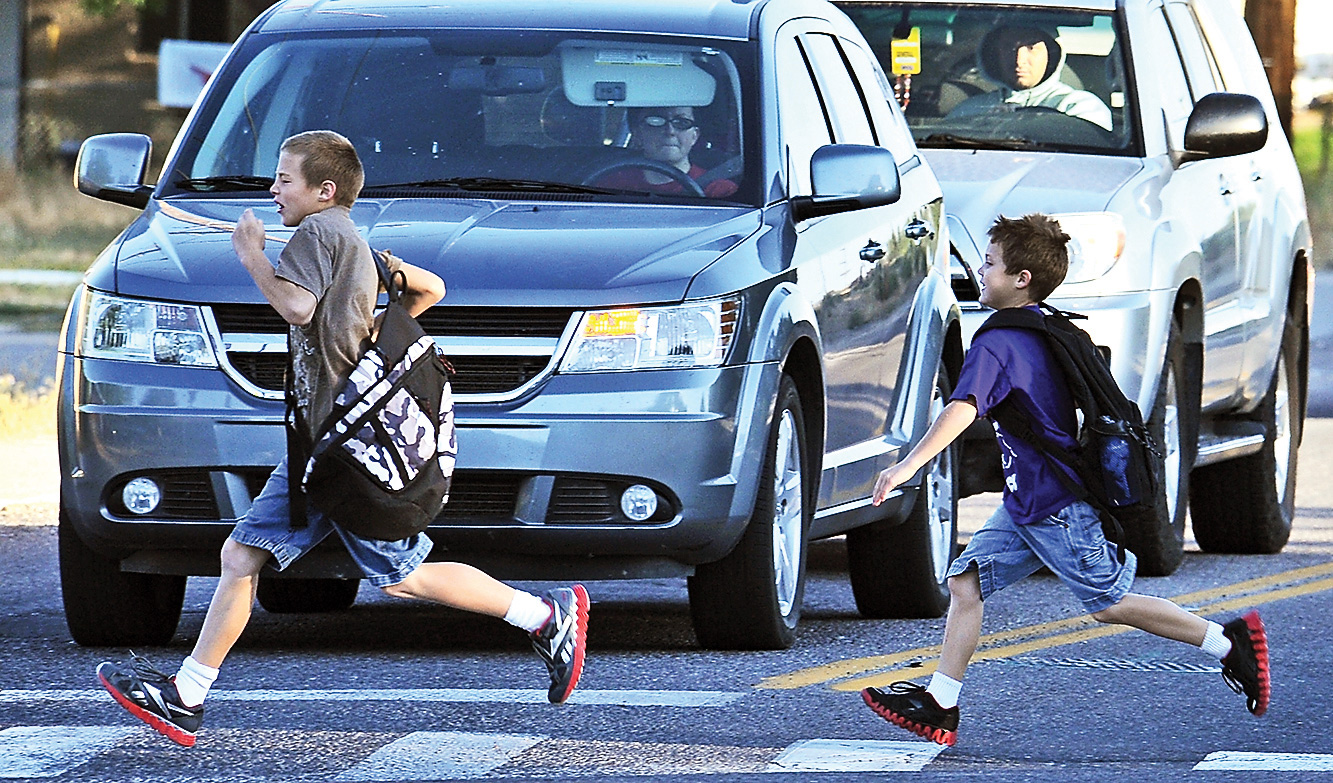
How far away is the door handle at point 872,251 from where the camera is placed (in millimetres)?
8711

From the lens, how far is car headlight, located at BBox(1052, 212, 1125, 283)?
10.2m

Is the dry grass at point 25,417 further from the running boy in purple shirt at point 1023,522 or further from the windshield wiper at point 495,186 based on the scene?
the running boy in purple shirt at point 1023,522

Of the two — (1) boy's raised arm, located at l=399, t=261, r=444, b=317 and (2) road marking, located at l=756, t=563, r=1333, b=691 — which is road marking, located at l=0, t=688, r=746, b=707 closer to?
(2) road marking, located at l=756, t=563, r=1333, b=691

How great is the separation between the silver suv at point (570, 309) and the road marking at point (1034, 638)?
1.01 ft

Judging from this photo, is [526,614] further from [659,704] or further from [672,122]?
[672,122]


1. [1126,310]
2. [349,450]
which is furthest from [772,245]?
[1126,310]

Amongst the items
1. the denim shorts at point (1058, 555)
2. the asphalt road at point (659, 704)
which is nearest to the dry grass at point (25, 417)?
the asphalt road at point (659, 704)

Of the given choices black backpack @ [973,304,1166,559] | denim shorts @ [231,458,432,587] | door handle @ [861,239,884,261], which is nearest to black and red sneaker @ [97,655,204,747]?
denim shorts @ [231,458,432,587]

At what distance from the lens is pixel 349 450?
251 inches

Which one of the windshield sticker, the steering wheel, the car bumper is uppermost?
the windshield sticker

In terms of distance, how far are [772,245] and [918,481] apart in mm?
1249

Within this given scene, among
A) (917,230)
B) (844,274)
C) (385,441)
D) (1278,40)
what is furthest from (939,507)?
(1278,40)

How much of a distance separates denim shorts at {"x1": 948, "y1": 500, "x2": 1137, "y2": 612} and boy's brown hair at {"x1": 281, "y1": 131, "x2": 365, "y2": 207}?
5.28ft

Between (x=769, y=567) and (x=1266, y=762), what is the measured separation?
1803 mm
